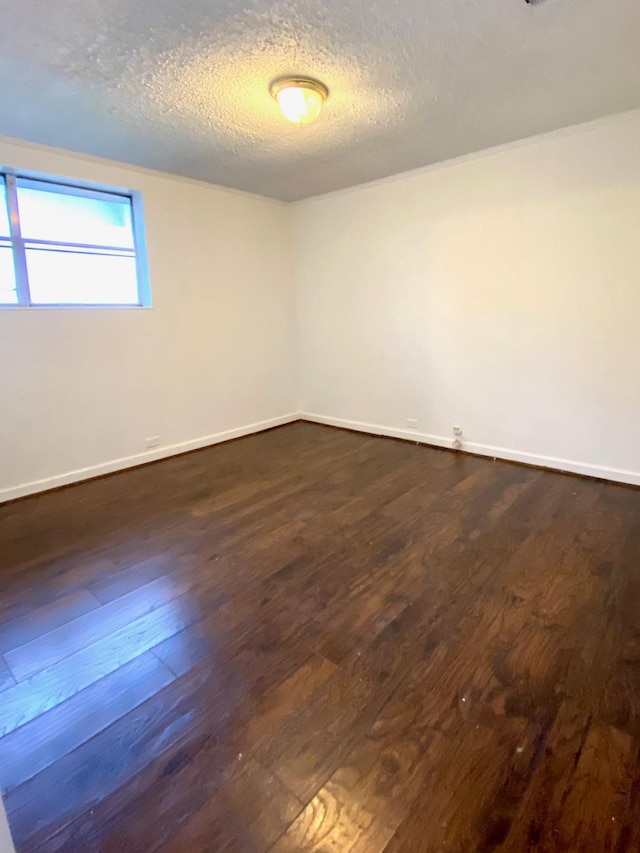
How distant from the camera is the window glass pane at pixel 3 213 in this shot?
10.4 feet

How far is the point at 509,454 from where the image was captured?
152 inches

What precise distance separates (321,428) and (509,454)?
2.08 metres

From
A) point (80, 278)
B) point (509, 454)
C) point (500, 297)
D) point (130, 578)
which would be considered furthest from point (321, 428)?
point (130, 578)

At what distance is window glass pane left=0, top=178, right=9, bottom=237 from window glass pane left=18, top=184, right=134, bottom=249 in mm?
89

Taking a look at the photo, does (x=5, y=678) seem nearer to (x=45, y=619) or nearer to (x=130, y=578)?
(x=45, y=619)

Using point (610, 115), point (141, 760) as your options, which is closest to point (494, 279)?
point (610, 115)

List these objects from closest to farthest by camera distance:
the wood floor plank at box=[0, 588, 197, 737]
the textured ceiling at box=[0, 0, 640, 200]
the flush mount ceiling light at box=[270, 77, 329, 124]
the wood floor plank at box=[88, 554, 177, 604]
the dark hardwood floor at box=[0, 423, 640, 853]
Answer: the dark hardwood floor at box=[0, 423, 640, 853], the wood floor plank at box=[0, 588, 197, 737], the textured ceiling at box=[0, 0, 640, 200], the wood floor plank at box=[88, 554, 177, 604], the flush mount ceiling light at box=[270, 77, 329, 124]

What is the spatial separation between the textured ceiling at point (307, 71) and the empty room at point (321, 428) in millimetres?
22

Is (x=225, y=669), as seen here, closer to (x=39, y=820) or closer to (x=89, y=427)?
(x=39, y=820)

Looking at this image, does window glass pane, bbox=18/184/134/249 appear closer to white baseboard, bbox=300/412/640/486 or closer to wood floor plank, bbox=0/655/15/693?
white baseboard, bbox=300/412/640/486

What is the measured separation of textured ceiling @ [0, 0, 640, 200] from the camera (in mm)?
1879

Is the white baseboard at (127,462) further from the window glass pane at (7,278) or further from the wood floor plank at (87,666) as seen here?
the wood floor plank at (87,666)

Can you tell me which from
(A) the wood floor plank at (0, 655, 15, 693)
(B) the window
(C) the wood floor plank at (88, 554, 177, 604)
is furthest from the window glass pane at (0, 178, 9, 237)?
(A) the wood floor plank at (0, 655, 15, 693)

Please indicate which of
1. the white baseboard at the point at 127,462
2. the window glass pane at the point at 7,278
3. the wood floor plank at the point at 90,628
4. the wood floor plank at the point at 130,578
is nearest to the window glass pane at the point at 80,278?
the window glass pane at the point at 7,278
